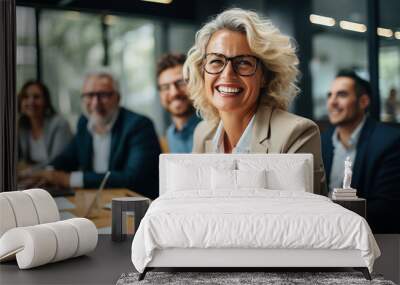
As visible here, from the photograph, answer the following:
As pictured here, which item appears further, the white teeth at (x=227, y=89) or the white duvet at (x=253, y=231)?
the white teeth at (x=227, y=89)

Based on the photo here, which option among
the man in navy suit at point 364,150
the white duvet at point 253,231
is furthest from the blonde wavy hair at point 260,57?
the white duvet at point 253,231

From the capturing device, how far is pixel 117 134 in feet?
25.1

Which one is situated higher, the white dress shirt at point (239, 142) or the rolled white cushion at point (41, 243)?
the white dress shirt at point (239, 142)

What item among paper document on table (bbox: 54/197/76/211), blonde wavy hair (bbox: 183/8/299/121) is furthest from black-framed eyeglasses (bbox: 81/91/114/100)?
paper document on table (bbox: 54/197/76/211)

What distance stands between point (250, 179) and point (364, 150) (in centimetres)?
161

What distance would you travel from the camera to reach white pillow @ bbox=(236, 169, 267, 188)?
6.31 meters

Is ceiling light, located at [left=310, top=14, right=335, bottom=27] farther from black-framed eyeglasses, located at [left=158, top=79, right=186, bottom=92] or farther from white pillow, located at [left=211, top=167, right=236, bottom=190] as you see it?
white pillow, located at [left=211, top=167, right=236, bottom=190]

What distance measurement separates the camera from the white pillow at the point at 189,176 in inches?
254

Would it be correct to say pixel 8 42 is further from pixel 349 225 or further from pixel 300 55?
pixel 349 225

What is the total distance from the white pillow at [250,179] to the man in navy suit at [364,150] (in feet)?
3.96

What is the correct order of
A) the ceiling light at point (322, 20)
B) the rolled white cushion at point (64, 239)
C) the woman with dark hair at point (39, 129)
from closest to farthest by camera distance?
the rolled white cushion at point (64, 239) < the ceiling light at point (322, 20) < the woman with dark hair at point (39, 129)

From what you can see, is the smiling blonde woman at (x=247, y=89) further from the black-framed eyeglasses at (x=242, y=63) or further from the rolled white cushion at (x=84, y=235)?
the rolled white cushion at (x=84, y=235)

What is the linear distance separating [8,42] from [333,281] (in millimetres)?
4379

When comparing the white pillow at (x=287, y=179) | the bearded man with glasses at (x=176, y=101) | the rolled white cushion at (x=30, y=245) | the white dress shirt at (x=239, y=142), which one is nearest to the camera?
the rolled white cushion at (x=30, y=245)
